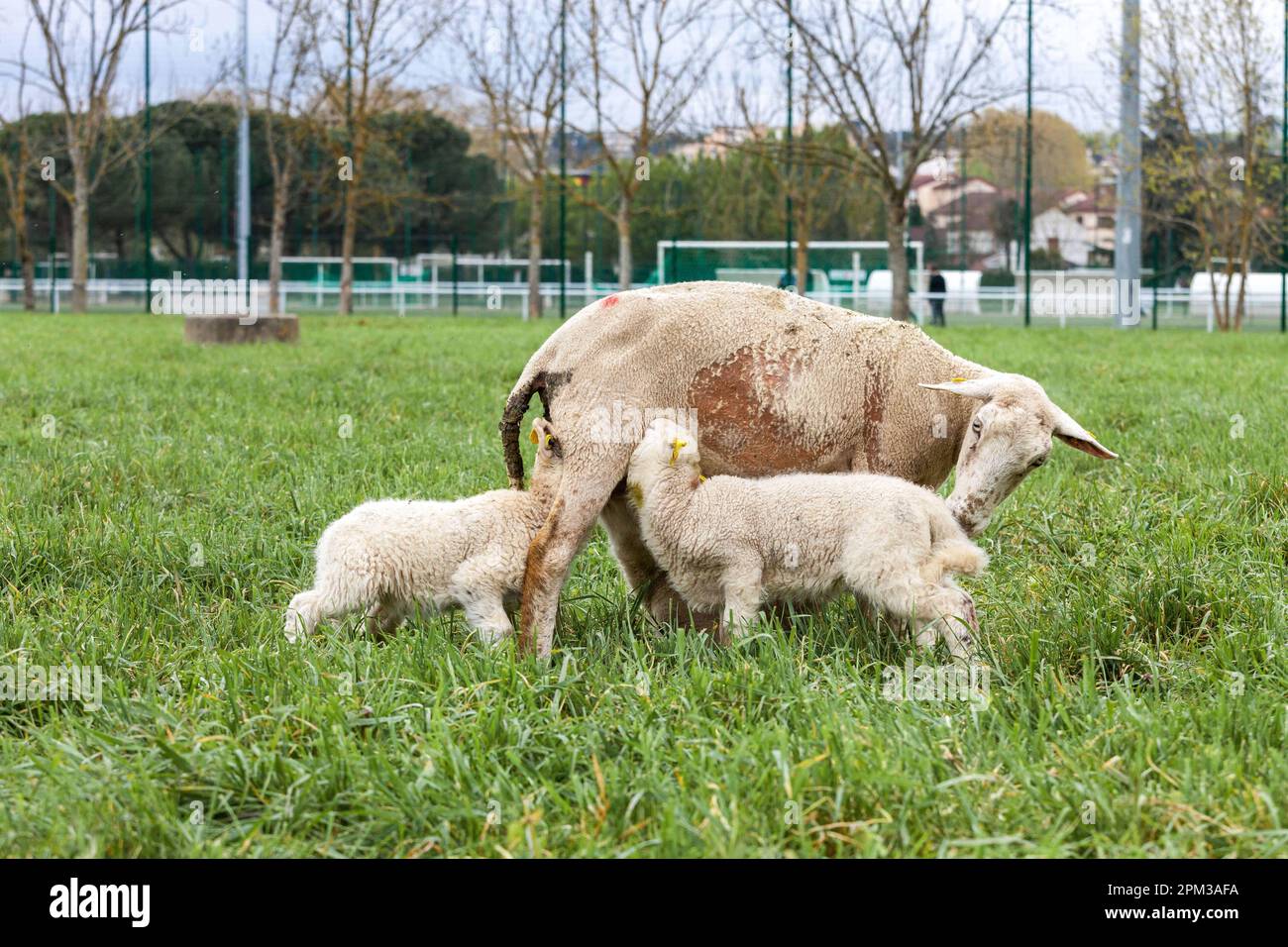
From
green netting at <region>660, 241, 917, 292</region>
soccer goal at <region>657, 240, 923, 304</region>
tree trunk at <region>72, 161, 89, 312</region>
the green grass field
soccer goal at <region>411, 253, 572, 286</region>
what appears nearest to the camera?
the green grass field

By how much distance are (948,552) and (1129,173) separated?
22.4 metres

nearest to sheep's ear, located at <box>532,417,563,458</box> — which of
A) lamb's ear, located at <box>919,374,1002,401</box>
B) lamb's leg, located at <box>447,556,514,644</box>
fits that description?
lamb's leg, located at <box>447,556,514,644</box>

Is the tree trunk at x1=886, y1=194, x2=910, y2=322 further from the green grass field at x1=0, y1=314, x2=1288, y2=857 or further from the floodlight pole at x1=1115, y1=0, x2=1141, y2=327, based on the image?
the green grass field at x1=0, y1=314, x2=1288, y2=857

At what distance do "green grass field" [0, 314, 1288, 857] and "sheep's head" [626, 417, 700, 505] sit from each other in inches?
16.7

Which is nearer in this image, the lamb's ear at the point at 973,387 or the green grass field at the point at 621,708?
the green grass field at the point at 621,708

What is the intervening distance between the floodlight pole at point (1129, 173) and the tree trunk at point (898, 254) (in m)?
5.42

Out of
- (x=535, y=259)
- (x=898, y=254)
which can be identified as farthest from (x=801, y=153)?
(x=535, y=259)

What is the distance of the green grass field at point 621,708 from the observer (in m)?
2.50

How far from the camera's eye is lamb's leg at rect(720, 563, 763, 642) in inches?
142

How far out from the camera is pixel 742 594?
3.63 m

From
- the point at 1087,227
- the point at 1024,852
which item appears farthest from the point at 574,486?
the point at 1087,227

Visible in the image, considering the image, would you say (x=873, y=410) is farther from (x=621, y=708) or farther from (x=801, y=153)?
(x=801, y=153)

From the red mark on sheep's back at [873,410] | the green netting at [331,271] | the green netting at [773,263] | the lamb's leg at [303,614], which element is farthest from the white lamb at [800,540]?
the green netting at [331,271]

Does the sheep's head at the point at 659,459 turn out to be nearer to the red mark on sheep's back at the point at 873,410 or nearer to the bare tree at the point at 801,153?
the red mark on sheep's back at the point at 873,410
